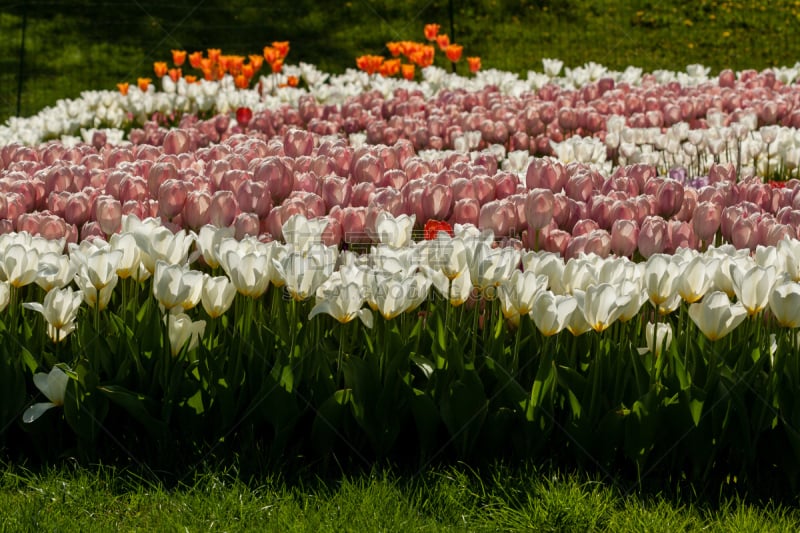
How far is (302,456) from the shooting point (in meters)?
3.23

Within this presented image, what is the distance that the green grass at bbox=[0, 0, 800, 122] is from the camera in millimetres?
14320

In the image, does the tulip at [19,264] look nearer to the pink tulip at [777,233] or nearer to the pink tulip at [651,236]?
the pink tulip at [651,236]

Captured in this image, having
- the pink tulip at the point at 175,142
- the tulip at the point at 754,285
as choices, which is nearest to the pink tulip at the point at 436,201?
the tulip at the point at 754,285

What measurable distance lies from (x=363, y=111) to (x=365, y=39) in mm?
7452

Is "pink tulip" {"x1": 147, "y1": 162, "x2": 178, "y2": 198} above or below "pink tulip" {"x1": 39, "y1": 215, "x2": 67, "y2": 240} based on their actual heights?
above

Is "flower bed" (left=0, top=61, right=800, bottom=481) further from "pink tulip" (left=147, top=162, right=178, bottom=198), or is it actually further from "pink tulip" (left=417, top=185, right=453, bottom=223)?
"pink tulip" (left=147, top=162, right=178, bottom=198)

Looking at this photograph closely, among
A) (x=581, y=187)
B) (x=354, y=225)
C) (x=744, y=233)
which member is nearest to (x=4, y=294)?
(x=354, y=225)

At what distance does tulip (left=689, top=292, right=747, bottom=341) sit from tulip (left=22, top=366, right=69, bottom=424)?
6.27ft

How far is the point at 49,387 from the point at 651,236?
211 centimetres

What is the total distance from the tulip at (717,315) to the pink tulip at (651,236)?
72 cm

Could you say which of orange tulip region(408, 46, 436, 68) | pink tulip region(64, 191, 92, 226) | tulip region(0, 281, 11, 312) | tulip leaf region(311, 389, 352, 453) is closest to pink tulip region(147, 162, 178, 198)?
pink tulip region(64, 191, 92, 226)

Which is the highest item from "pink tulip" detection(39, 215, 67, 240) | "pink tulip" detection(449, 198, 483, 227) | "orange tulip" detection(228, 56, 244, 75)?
"orange tulip" detection(228, 56, 244, 75)

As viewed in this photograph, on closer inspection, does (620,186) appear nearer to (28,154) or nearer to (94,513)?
(94,513)

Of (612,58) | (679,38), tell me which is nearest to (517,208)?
(612,58)
